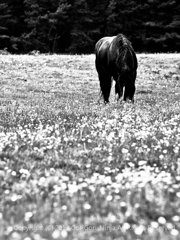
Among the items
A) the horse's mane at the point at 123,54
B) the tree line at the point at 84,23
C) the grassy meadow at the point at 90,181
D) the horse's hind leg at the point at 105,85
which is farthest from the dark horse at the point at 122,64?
the tree line at the point at 84,23

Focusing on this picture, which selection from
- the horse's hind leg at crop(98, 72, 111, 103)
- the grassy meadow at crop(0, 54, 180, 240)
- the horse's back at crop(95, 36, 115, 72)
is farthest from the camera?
the horse's hind leg at crop(98, 72, 111, 103)

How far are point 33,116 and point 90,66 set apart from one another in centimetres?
2675

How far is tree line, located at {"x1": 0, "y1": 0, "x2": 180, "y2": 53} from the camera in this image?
71.1 m

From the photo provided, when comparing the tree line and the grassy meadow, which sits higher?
the grassy meadow

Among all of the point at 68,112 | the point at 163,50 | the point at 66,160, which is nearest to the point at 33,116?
the point at 68,112

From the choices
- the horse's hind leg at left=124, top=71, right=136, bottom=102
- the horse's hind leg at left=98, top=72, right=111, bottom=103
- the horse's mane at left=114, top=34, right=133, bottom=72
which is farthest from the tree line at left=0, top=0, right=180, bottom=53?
the horse's hind leg at left=124, top=71, right=136, bottom=102

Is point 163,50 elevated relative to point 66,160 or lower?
lower

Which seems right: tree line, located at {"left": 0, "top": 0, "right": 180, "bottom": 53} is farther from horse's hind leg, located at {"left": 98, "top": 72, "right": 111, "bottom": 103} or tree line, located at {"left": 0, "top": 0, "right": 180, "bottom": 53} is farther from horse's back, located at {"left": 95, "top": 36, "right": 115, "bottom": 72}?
horse's hind leg, located at {"left": 98, "top": 72, "right": 111, "bottom": 103}

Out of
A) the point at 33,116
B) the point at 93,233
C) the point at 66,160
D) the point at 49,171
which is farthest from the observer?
the point at 33,116

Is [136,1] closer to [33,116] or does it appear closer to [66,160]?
[33,116]

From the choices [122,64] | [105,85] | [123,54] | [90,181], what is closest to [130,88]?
[122,64]

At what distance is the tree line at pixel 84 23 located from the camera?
71125mm

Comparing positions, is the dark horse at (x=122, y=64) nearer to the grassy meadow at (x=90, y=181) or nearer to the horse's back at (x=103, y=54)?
the horse's back at (x=103, y=54)

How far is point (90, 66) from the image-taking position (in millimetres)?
38688
